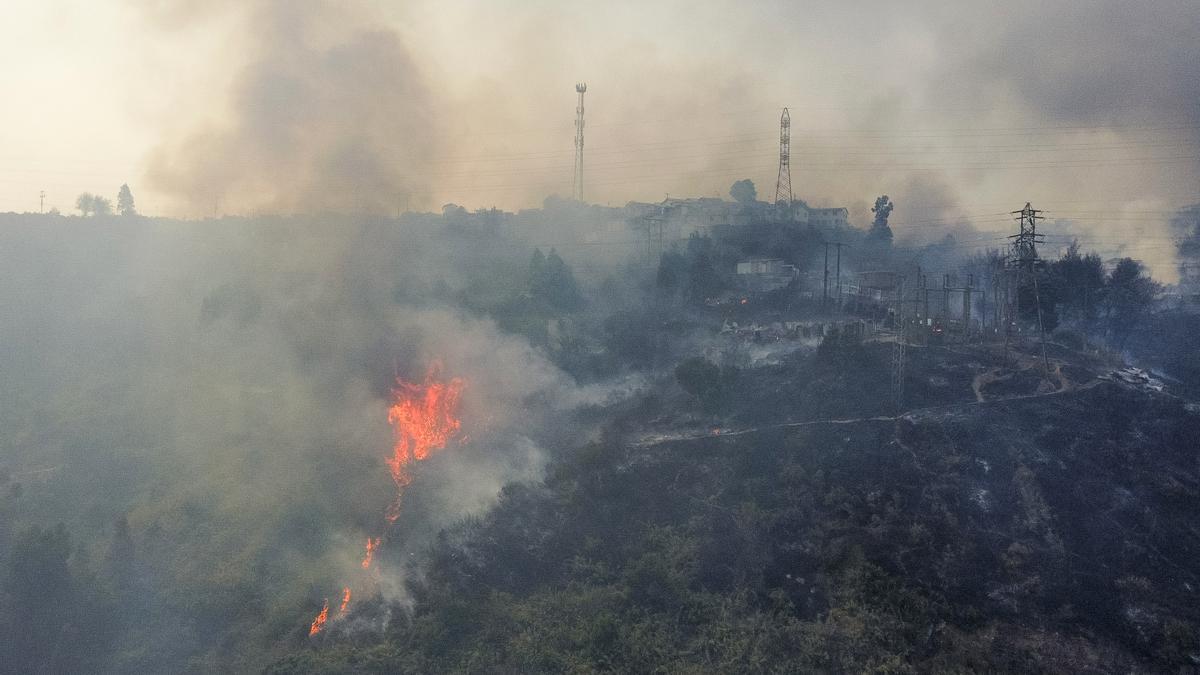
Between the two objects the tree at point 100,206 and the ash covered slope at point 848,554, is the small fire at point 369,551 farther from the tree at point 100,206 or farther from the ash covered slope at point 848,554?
the tree at point 100,206

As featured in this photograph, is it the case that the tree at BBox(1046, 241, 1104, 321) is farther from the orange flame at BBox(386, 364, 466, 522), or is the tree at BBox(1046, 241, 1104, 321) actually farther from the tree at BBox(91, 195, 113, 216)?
the tree at BBox(91, 195, 113, 216)

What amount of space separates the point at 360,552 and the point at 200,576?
27.8 ft

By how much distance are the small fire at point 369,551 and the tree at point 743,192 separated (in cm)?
8323

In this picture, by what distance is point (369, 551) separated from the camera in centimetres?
4059

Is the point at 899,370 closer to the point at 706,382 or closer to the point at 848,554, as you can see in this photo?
the point at 706,382

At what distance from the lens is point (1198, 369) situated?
5716 cm

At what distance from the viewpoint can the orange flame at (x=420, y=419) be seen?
47.3m

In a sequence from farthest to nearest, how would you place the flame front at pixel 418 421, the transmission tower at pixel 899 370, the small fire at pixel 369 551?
the transmission tower at pixel 899 370 → the flame front at pixel 418 421 → the small fire at pixel 369 551

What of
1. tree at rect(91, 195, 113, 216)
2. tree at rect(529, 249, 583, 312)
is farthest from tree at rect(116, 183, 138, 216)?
tree at rect(529, 249, 583, 312)

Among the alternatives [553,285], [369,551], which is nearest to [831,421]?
[369,551]

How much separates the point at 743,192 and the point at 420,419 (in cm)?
7479

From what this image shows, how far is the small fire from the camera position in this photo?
39625 millimetres

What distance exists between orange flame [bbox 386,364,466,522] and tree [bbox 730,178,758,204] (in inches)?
2715

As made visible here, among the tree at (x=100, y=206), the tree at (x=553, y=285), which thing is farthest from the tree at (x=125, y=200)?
the tree at (x=553, y=285)
